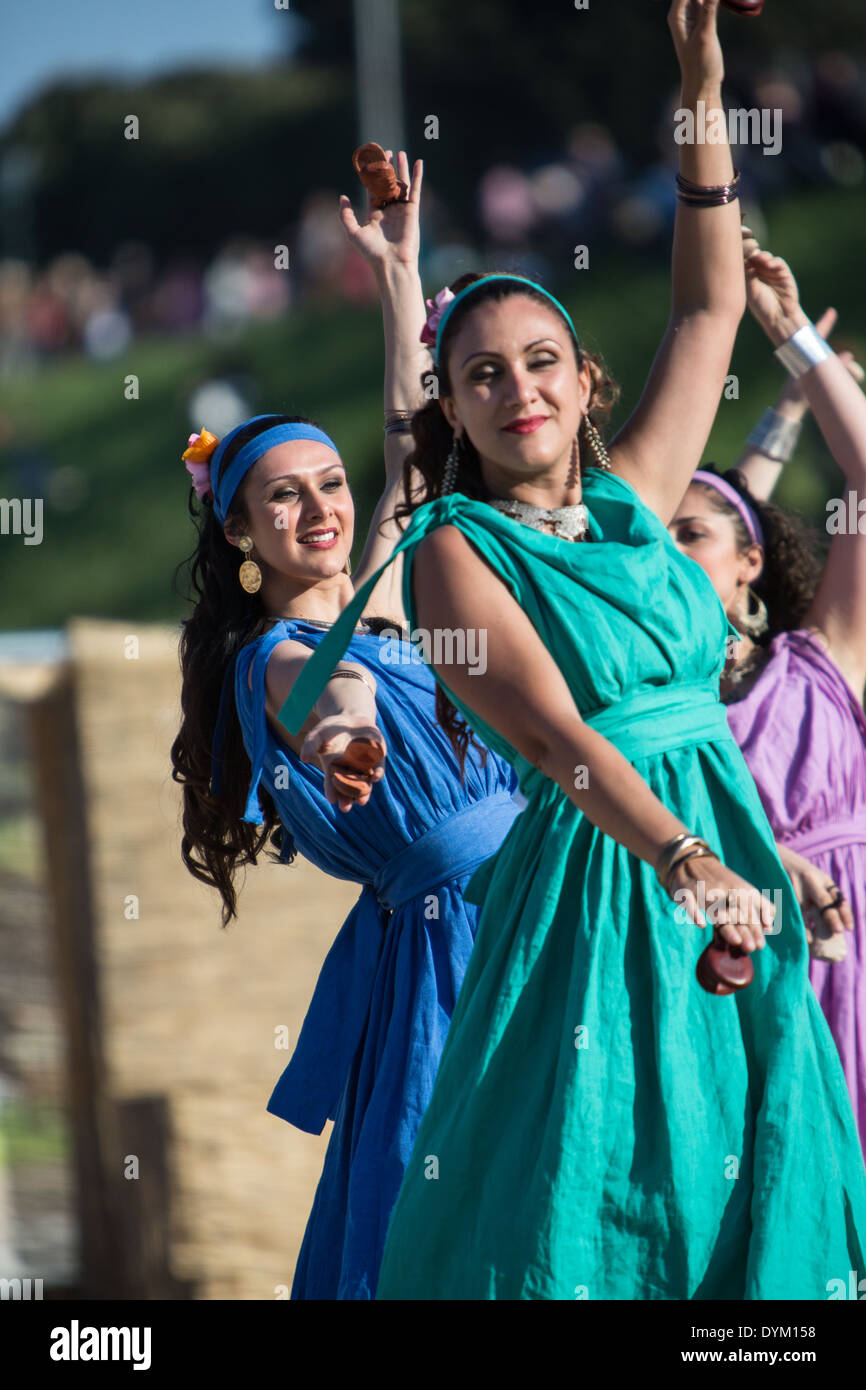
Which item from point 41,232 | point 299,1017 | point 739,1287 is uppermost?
point 41,232

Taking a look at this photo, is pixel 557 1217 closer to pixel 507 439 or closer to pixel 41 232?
pixel 507 439

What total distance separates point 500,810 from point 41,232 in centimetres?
1879

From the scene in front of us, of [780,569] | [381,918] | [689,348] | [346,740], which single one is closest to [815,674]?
[780,569]

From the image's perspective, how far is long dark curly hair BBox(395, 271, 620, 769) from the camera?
245 cm

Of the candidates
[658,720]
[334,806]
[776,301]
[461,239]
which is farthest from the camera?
[461,239]

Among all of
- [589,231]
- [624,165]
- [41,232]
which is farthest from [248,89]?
[589,231]

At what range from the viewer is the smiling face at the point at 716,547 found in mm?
3543

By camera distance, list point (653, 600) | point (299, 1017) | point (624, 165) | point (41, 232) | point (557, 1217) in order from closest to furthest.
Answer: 1. point (557, 1217)
2. point (653, 600)
3. point (299, 1017)
4. point (624, 165)
5. point (41, 232)

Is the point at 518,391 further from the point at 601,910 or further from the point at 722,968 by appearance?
the point at 722,968

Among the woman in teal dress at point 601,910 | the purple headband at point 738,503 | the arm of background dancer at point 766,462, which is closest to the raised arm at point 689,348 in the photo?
the woman in teal dress at point 601,910

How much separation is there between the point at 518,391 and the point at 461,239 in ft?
48.1

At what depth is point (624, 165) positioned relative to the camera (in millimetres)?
17172

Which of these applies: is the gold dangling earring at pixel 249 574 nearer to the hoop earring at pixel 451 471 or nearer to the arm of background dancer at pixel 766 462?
the hoop earring at pixel 451 471

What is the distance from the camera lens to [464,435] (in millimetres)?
2525
